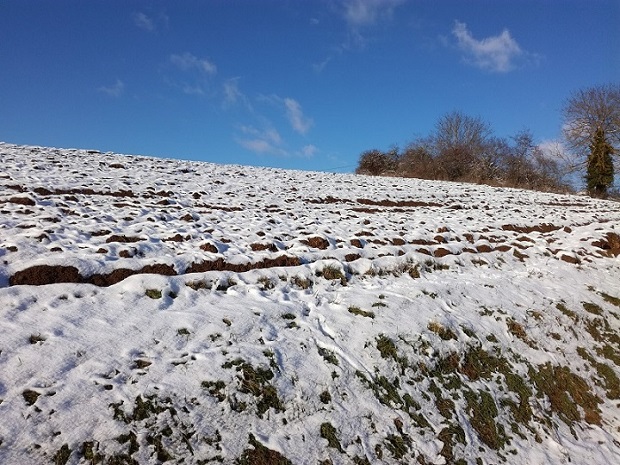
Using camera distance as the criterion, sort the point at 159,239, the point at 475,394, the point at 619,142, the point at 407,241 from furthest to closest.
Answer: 1. the point at 619,142
2. the point at 407,241
3. the point at 159,239
4. the point at 475,394

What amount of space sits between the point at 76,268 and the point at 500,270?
7.63 meters

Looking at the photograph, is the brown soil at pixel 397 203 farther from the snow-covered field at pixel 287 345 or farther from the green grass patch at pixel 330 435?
the green grass patch at pixel 330 435

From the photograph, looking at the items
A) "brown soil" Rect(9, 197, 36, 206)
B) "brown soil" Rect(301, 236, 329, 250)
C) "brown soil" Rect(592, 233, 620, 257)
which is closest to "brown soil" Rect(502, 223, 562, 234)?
"brown soil" Rect(592, 233, 620, 257)

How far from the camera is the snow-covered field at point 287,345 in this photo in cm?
274

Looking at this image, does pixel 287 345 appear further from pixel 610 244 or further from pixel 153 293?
pixel 610 244

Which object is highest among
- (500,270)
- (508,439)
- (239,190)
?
(239,190)

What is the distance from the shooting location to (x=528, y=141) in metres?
41.2

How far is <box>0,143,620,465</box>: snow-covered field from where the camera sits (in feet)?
8.99

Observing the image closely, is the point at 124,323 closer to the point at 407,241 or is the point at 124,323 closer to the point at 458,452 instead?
the point at 458,452

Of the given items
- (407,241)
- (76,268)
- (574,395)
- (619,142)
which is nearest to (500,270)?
(407,241)

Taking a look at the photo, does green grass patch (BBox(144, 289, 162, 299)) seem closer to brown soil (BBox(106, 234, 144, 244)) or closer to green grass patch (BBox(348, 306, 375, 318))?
brown soil (BBox(106, 234, 144, 244))

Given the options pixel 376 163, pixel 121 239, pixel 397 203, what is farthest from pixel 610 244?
pixel 376 163

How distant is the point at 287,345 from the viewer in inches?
151

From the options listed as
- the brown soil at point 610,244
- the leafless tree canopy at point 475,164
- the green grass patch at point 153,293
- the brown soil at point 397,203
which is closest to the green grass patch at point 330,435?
the green grass patch at point 153,293
